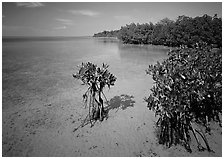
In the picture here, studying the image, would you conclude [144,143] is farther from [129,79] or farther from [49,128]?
[129,79]

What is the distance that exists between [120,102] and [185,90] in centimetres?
659

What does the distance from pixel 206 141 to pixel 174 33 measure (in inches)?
1846

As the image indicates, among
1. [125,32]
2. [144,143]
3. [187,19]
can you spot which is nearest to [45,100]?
[144,143]

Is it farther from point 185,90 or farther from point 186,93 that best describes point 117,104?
point 185,90

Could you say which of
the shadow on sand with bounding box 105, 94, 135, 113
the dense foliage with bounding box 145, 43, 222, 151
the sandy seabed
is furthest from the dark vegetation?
the shadow on sand with bounding box 105, 94, 135, 113

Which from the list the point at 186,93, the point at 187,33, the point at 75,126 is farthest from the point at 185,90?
the point at 187,33

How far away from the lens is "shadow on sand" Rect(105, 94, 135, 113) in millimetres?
12195

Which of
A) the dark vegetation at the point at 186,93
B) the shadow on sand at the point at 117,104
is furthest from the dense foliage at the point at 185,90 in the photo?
the shadow on sand at the point at 117,104

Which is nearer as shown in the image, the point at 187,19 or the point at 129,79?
the point at 129,79

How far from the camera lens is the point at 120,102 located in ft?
42.8

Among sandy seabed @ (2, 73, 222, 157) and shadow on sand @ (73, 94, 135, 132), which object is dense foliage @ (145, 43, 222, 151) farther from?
shadow on sand @ (73, 94, 135, 132)

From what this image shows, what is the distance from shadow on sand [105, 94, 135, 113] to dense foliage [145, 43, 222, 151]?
12.9ft

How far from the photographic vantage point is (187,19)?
2003 inches

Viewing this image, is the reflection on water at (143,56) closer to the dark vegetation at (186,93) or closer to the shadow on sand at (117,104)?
the shadow on sand at (117,104)
